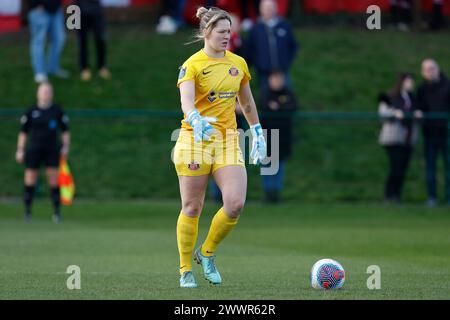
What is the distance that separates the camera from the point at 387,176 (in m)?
22.2

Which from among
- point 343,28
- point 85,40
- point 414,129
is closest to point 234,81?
point 414,129

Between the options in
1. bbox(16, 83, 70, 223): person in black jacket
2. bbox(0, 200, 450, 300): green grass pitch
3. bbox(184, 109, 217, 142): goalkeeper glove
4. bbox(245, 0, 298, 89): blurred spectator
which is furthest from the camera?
bbox(245, 0, 298, 89): blurred spectator

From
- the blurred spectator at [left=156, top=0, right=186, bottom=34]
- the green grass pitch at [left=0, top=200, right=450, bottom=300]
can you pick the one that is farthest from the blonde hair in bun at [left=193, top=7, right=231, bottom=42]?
the blurred spectator at [left=156, top=0, right=186, bottom=34]

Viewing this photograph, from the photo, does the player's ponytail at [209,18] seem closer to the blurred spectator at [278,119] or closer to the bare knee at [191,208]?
the bare knee at [191,208]

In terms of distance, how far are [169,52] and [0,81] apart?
157 inches

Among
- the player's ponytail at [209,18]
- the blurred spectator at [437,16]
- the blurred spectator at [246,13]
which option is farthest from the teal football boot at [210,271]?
the blurred spectator at [437,16]

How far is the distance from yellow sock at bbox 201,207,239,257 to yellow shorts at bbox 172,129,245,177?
0.44 m

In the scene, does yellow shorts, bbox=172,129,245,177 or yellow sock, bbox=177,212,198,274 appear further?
yellow sock, bbox=177,212,198,274

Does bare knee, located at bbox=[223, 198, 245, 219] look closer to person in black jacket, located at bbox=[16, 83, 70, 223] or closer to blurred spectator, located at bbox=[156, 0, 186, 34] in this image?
person in black jacket, located at bbox=[16, 83, 70, 223]

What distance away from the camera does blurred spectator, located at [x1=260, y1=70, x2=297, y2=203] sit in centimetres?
2192

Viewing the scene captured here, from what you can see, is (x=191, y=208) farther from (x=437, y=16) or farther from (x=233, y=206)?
(x=437, y=16)

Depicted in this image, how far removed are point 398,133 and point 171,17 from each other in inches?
344

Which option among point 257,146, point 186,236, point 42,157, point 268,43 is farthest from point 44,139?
point 186,236
